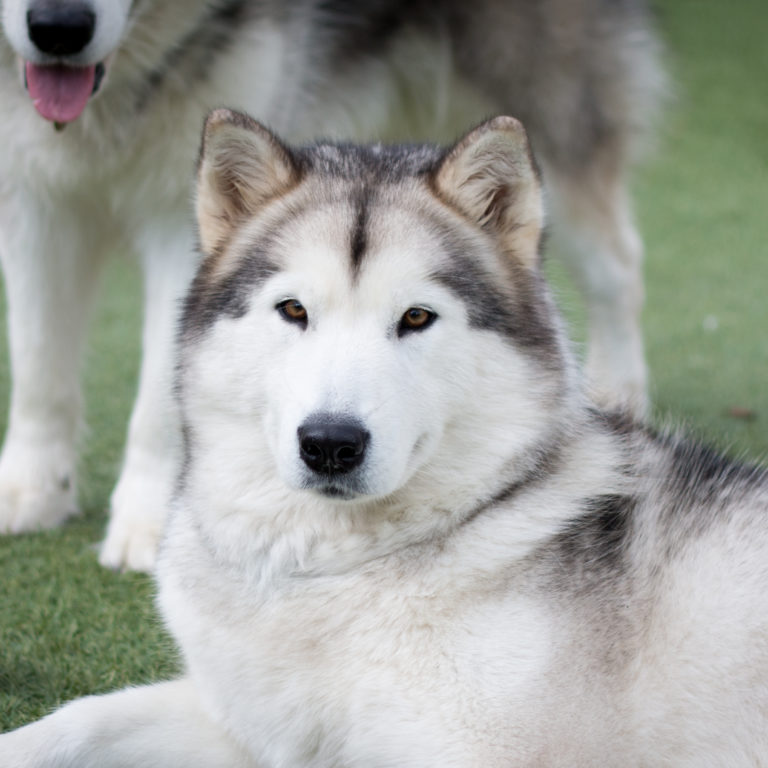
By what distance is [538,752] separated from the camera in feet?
7.11

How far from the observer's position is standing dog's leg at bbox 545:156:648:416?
515cm

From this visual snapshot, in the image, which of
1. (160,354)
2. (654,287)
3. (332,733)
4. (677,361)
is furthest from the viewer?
(654,287)

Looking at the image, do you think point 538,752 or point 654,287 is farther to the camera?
point 654,287

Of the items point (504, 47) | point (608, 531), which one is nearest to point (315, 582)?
point (608, 531)

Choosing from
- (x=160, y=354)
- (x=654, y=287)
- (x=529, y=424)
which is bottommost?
(x=654, y=287)

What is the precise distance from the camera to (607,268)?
17.4 ft

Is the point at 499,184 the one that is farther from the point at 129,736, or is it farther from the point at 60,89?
the point at 60,89

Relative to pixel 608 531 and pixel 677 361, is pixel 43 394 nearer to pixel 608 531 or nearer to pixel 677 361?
pixel 608 531

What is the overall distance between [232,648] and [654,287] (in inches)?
223

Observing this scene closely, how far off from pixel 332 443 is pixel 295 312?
0.32 metres

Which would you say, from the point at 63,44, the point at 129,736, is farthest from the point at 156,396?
the point at 129,736

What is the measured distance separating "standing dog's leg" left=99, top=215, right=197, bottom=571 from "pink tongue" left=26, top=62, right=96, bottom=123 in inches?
20.2

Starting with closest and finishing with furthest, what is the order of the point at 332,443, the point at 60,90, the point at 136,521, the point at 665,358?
the point at 332,443 → the point at 60,90 → the point at 136,521 → the point at 665,358

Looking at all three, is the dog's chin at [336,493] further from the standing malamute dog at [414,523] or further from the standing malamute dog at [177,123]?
the standing malamute dog at [177,123]
